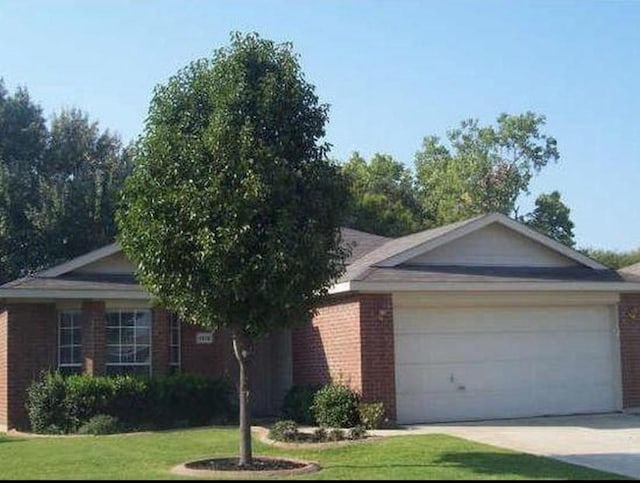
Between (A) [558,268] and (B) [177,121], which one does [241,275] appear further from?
(A) [558,268]

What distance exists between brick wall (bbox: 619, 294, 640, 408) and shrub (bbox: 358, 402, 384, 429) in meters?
5.72

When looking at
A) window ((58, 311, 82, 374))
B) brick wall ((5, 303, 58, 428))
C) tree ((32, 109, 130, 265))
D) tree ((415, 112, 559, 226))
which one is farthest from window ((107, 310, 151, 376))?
tree ((415, 112, 559, 226))

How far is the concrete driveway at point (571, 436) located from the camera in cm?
1288

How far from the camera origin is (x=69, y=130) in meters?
34.5

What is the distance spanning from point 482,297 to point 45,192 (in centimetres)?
1745

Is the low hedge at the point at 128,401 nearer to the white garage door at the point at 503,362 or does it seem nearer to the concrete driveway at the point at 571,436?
the white garage door at the point at 503,362

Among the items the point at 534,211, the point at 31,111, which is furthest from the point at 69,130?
the point at 534,211

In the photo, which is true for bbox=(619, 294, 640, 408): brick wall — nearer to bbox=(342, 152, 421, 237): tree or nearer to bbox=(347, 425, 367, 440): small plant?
bbox=(347, 425, 367, 440): small plant

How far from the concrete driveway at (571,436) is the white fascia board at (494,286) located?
2506 mm

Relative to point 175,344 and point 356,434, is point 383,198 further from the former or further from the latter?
point 356,434

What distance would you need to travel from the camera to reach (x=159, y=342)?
21094 millimetres

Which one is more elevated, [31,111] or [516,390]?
[31,111]

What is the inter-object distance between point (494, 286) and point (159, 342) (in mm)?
7611

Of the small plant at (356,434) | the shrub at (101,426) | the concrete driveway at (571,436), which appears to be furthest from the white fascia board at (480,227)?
the shrub at (101,426)
